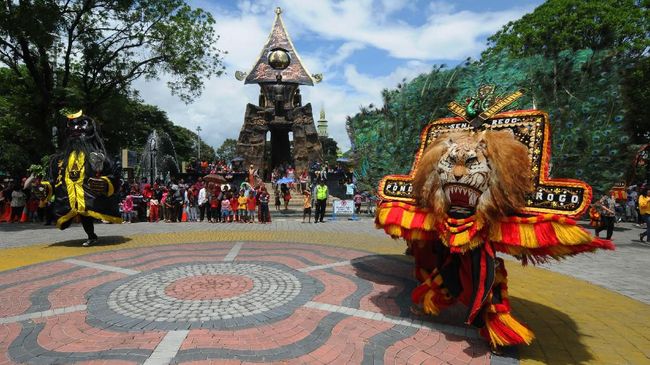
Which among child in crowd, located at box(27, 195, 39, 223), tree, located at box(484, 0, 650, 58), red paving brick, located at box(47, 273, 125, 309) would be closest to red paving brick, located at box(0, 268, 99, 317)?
red paving brick, located at box(47, 273, 125, 309)

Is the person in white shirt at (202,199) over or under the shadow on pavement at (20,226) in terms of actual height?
over

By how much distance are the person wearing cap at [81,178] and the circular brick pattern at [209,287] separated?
14.1 feet

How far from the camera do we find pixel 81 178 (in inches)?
340

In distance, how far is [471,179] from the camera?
147 inches

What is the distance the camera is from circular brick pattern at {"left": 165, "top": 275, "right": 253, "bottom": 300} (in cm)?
529

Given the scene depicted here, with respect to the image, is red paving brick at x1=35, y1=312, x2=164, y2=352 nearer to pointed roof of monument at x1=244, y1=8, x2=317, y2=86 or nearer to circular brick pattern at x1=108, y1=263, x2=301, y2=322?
circular brick pattern at x1=108, y1=263, x2=301, y2=322

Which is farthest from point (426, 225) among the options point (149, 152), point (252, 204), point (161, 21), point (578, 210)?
point (149, 152)

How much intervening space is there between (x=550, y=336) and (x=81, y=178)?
9.83 m

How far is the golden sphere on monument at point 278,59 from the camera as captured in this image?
33.0 m

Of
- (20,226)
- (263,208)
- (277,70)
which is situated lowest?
(20,226)

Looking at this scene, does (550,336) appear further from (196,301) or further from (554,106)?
(196,301)

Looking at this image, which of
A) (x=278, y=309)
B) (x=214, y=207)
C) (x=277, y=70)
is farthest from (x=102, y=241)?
(x=277, y=70)

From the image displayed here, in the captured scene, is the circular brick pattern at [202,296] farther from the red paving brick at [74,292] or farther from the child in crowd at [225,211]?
the child in crowd at [225,211]

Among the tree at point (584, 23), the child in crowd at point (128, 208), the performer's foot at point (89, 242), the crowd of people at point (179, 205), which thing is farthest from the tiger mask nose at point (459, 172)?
the tree at point (584, 23)
